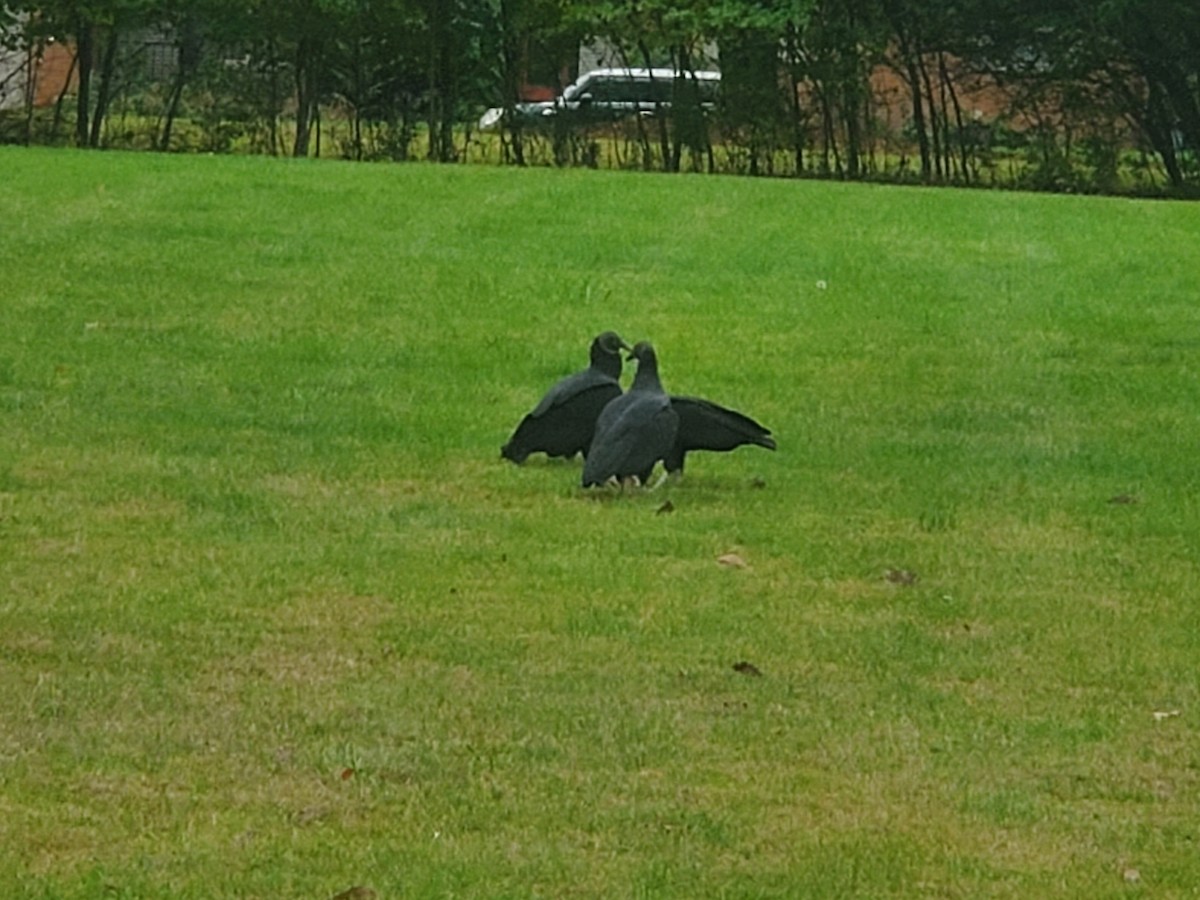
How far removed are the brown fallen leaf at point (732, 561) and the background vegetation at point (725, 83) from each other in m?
21.1

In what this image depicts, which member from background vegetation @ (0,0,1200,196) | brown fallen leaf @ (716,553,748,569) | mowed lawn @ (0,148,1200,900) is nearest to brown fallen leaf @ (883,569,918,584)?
mowed lawn @ (0,148,1200,900)

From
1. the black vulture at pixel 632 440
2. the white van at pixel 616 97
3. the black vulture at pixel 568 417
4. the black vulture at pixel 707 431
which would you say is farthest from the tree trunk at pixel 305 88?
the black vulture at pixel 632 440

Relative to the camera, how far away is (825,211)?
20078 mm

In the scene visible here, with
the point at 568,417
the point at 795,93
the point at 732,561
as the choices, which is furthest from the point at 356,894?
the point at 795,93

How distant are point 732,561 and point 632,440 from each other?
1.00m

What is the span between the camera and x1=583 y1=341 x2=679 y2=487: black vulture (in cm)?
884

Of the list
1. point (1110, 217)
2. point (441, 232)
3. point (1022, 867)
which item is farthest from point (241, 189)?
point (1022, 867)

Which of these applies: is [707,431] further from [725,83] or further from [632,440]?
[725,83]

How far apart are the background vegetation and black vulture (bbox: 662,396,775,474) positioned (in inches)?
775

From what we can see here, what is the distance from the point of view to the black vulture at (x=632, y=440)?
884 cm

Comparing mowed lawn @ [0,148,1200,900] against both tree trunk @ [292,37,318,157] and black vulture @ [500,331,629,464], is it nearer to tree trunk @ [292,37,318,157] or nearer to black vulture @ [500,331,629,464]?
black vulture @ [500,331,629,464]

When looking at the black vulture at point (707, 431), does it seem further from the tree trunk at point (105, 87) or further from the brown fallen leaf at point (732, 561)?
the tree trunk at point (105, 87)

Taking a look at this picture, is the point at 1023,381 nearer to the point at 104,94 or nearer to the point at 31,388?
the point at 31,388

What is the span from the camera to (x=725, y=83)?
29.4m
